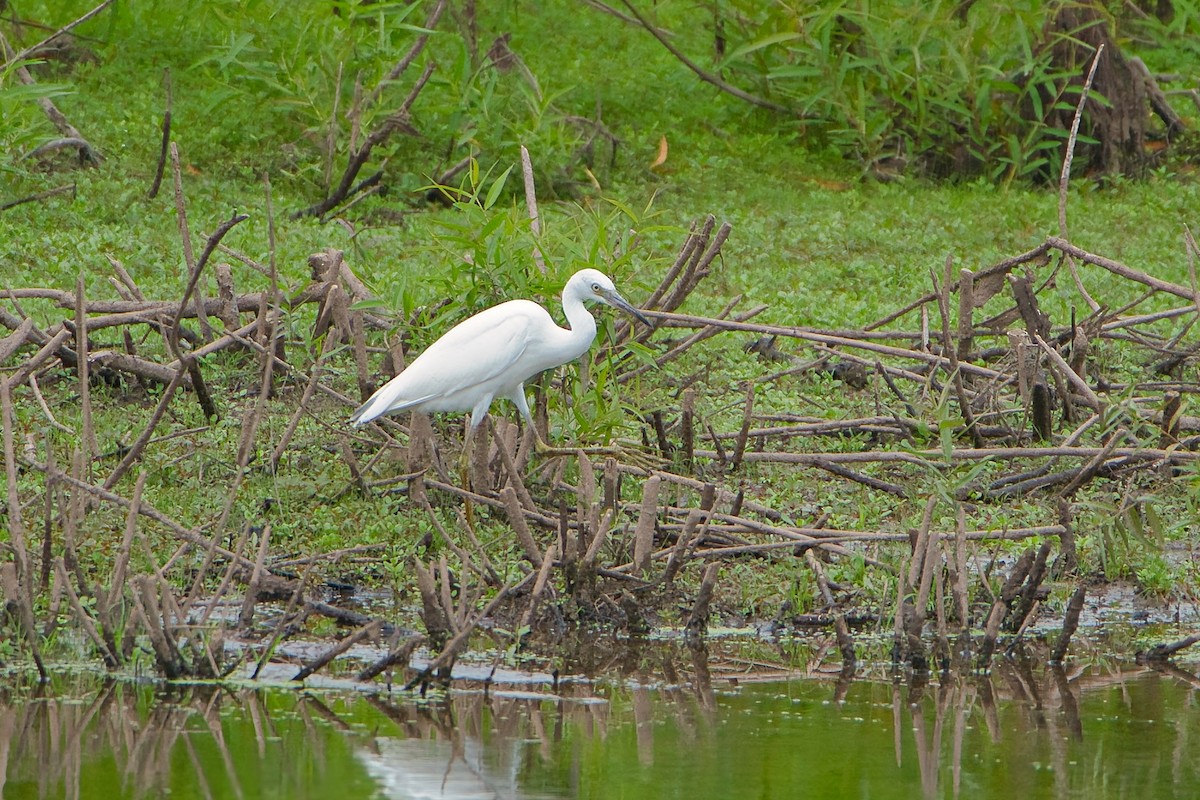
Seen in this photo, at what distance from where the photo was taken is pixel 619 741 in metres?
4.47

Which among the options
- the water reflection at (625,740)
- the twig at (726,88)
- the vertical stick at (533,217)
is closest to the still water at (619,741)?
the water reflection at (625,740)

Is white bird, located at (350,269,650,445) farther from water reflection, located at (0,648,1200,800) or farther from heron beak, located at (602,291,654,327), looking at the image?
water reflection, located at (0,648,1200,800)

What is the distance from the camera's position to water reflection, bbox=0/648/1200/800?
4.13 meters

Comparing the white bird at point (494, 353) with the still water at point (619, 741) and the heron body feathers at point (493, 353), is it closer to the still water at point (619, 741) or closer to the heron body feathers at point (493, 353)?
the heron body feathers at point (493, 353)

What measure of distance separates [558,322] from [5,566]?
2.62 m

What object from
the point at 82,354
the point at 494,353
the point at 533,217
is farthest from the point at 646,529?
the point at 82,354

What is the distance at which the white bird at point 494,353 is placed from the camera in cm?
591

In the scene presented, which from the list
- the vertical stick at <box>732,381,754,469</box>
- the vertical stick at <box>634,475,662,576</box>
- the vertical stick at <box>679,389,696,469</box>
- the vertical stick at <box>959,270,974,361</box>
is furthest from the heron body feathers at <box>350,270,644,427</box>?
the vertical stick at <box>959,270,974,361</box>

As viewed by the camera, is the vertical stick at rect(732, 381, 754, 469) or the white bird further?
the vertical stick at rect(732, 381, 754, 469)

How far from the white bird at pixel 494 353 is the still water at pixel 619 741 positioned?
4.59 feet

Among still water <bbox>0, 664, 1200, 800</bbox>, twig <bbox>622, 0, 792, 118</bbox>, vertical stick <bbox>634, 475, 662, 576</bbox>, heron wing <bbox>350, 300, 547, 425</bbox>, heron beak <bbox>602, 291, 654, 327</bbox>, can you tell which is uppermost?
twig <bbox>622, 0, 792, 118</bbox>

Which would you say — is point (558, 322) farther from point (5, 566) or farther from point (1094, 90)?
point (1094, 90)

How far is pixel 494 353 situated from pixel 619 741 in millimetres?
1814

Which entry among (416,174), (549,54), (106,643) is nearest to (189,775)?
(106,643)
